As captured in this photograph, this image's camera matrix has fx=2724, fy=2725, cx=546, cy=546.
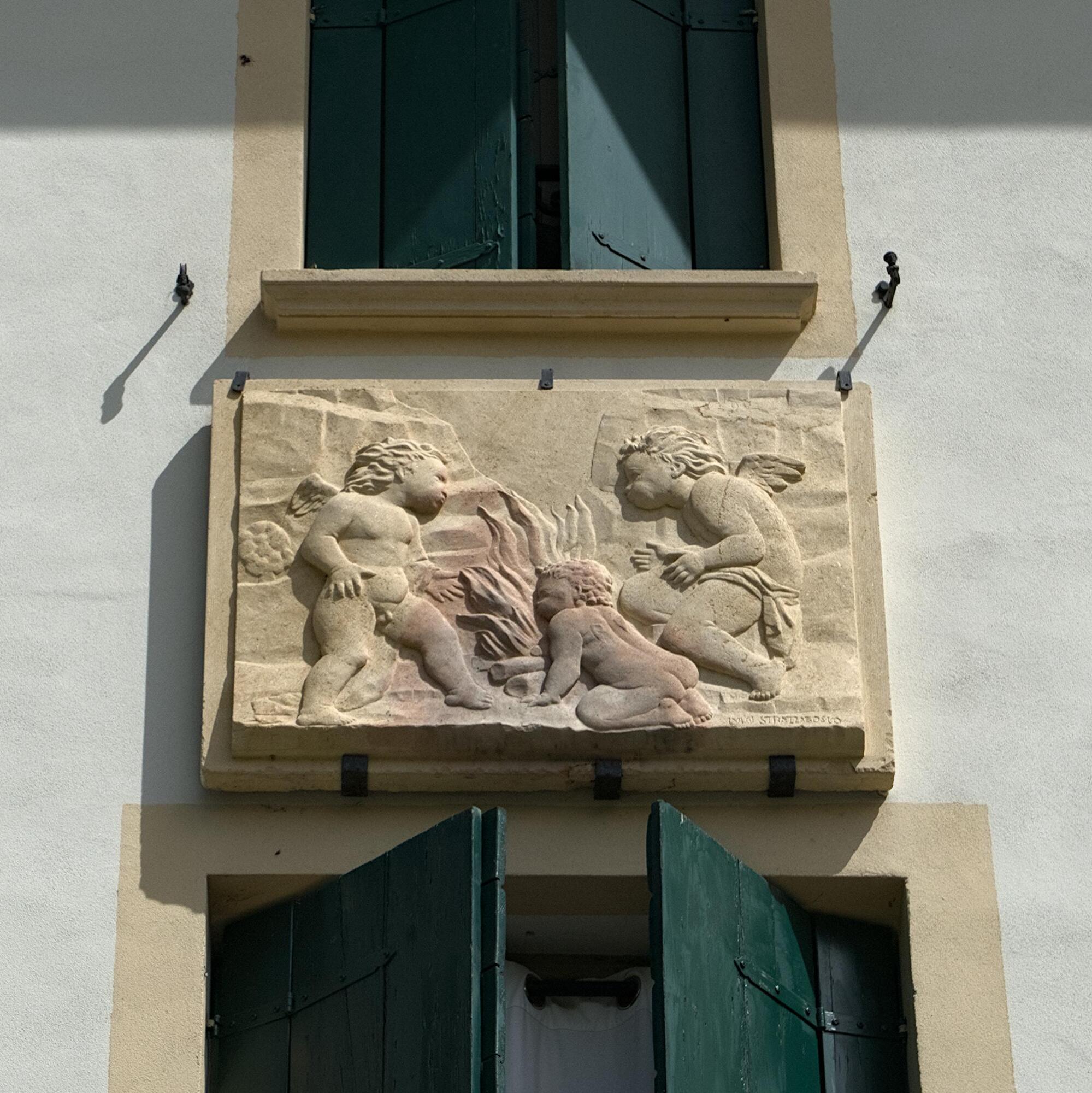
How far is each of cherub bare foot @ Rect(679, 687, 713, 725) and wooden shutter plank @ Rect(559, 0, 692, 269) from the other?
1761 mm

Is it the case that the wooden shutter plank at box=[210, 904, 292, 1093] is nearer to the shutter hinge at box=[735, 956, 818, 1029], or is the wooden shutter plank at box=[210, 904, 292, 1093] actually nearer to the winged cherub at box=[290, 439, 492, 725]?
the winged cherub at box=[290, 439, 492, 725]

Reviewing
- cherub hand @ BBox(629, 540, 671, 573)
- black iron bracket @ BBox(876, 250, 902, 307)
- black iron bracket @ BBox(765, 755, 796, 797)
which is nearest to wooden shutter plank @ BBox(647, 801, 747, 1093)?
black iron bracket @ BBox(765, 755, 796, 797)

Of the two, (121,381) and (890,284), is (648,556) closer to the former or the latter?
(890,284)

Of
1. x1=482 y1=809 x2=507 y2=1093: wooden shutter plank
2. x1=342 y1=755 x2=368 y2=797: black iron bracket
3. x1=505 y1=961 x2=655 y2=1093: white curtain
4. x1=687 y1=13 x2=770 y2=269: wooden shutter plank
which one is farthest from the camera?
x1=687 y1=13 x2=770 y2=269: wooden shutter plank

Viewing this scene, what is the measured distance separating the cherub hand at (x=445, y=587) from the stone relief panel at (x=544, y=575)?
13 millimetres

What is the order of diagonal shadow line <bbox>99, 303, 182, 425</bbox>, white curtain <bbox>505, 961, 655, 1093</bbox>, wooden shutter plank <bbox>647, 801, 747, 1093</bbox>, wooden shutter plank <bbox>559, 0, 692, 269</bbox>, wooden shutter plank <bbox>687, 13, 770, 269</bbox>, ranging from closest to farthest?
wooden shutter plank <bbox>647, 801, 747, 1093</bbox> → white curtain <bbox>505, 961, 655, 1093</bbox> → diagonal shadow line <bbox>99, 303, 182, 425</bbox> → wooden shutter plank <bbox>559, 0, 692, 269</bbox> → wooden shutter plank <bbox>687, 13, 770, 269</bbox>

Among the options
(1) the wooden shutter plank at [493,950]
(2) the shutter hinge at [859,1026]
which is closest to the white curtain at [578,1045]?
(2) the shutter hinge at [859,1026]

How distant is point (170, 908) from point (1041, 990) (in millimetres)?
2524

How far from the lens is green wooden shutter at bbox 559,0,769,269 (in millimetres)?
9219

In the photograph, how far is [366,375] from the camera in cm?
880

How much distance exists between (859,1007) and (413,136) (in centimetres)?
341

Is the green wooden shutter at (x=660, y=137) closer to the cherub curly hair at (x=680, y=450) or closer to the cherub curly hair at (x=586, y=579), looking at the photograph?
the cherub curly hair at (x=680, y=450)

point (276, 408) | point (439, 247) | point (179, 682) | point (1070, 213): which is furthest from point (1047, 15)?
point (179, 682)

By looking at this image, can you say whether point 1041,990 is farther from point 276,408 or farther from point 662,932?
point 276,408
